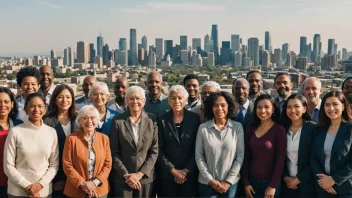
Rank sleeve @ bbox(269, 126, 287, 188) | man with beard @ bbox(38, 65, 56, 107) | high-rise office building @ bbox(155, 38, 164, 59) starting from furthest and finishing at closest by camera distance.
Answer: high-rise office building @ bbox(155, 38, 164, 59), man with beard @ bbox(38, 65, 56, 107), sleeve @ bbox(269, 126, 287, 188)

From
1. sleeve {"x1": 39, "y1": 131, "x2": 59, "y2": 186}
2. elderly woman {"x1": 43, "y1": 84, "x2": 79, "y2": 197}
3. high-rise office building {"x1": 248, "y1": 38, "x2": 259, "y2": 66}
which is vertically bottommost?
sleeve {"x1": 39, "y1": 131, "x2": 59, "y2": 186}

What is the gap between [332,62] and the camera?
51.1m

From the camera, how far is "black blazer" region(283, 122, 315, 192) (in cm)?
220

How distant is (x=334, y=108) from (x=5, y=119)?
1986 millimetres

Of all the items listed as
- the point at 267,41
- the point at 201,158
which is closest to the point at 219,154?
the point at 201,158

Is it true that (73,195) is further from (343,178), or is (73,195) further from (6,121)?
(343,178)

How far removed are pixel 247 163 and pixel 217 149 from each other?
0.21 metres

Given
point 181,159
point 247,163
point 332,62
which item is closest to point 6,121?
point 181,159

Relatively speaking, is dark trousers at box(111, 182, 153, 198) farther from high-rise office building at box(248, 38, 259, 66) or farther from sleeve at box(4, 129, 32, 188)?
high-rise office building at box(248, 38, 259, 66)

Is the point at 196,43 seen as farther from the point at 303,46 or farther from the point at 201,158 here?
the point at 201,158

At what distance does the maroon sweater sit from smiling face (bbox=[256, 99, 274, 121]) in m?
0.08

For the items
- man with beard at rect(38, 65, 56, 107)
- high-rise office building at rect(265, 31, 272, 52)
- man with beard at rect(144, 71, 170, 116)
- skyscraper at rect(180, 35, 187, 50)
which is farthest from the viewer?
high-rise office building at rect(265, 31, 272, 52)

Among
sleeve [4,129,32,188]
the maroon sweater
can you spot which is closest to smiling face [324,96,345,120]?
the maroon sweater

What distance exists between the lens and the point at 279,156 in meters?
2.18
